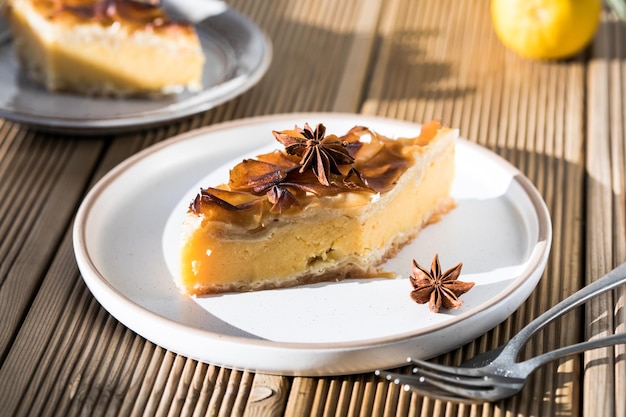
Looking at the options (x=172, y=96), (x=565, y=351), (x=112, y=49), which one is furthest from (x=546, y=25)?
(x=565, y=351)

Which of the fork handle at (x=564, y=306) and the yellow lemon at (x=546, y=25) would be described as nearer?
the fork handle at (x=564, y=306)

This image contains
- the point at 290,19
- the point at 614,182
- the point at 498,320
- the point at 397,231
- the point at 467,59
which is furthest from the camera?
the point at 290,19

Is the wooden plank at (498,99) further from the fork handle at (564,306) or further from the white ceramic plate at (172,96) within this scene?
the white ceramic plate at (172,96)

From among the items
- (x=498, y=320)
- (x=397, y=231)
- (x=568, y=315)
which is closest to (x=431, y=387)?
(x=498, y=320)

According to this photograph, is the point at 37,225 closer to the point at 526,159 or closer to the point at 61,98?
the point at 61,98

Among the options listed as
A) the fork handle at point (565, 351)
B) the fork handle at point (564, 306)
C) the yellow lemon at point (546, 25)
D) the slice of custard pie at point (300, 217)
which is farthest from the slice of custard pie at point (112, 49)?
the fork handle at point (565, 351)

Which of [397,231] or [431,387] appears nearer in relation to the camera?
[431,387]

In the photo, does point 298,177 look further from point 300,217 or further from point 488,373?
point 488,373
